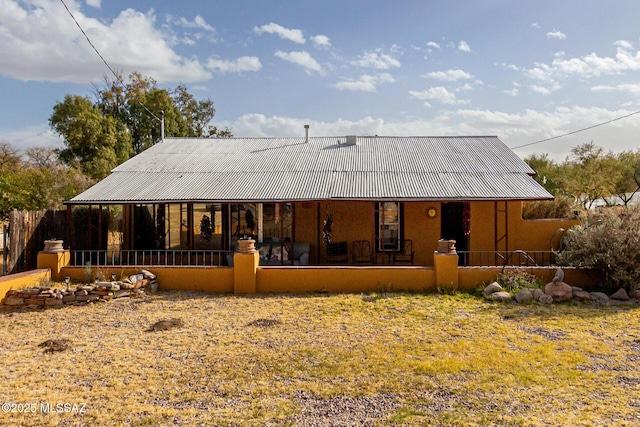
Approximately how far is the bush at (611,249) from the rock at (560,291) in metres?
0.98

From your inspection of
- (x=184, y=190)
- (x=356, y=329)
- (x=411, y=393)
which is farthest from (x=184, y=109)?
(x=411, y=393)

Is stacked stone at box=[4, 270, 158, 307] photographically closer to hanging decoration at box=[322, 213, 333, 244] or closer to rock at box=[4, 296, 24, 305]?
rock at box=[4, 296, 24, 305]

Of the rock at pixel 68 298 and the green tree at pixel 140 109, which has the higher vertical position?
the green tree at pixel 140 109

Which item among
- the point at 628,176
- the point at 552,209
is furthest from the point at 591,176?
the point at 552,209

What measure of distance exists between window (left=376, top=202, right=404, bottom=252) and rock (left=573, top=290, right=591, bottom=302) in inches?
199

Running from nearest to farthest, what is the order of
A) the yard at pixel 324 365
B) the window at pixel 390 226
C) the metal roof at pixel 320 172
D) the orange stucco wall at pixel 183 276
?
1. the yard at pixel 324 365
2. the orange stucco wall at pixel 183 276
3. the metal roof at pixel 320 172
4. the window at pixel 390 226

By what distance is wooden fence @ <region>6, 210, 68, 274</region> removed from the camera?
1159 centimetres

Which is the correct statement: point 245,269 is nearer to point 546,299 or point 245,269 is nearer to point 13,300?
point 13,300

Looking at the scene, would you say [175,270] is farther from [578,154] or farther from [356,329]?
[578,154]

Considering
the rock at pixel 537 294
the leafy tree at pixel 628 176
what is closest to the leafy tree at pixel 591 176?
the leafy tree at pixel 628 176

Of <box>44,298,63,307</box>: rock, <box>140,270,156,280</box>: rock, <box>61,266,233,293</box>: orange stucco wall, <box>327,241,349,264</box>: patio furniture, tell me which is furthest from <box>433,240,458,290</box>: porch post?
<box>44,298,63,307</box>: rock

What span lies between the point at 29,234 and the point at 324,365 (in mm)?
9760

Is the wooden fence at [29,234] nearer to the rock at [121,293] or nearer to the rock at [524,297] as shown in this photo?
the rock at [121,293]

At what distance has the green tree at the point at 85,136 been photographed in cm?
2992
